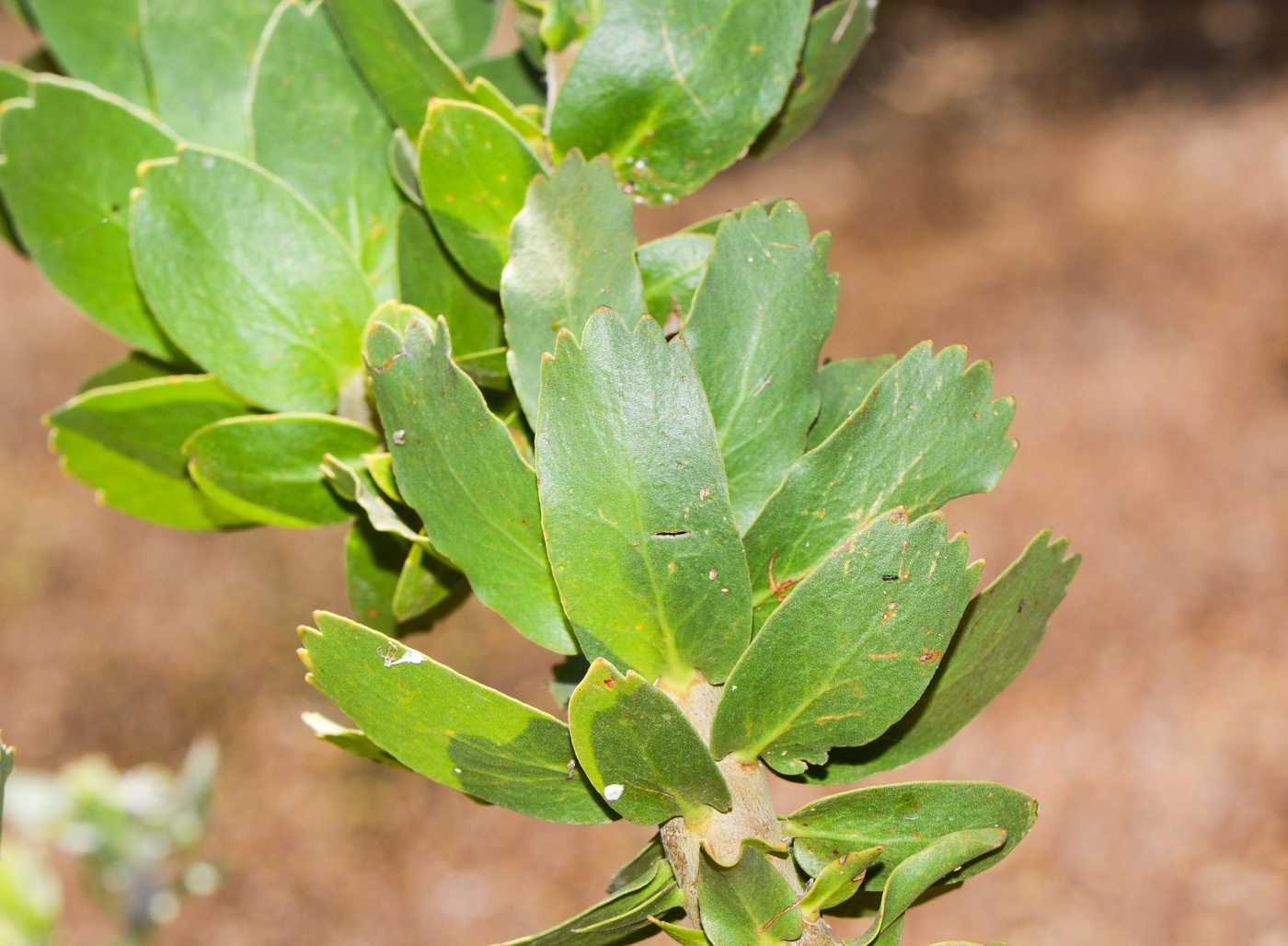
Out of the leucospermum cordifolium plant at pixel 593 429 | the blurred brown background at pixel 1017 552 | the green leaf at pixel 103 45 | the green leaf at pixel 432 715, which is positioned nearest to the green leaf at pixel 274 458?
the leucospermum cordifolium plant at pixel 593 429

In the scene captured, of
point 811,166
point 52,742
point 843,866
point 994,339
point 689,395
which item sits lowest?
point 52,742

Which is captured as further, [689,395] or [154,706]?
[154,706]

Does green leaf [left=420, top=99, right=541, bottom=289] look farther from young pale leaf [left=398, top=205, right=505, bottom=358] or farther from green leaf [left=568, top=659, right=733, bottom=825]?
green leaf [left=568, top=659, right=733, bottom=825]

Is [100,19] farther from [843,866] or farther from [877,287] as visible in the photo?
[877,287]

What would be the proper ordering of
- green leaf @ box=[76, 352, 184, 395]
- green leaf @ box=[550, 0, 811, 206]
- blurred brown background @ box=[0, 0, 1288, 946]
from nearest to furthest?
green leaf @ box=[550, 0, 811, 206], green leaf @ box=[76, 352, 184, 395], blurred brown background @ box=[0, 0, 1288, 946]

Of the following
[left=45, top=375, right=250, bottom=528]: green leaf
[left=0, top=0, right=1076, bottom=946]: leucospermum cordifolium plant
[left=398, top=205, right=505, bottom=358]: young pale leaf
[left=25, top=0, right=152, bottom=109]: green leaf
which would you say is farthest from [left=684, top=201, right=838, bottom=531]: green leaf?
[left=25, top=0, right=152, bottom=109]: green leaf

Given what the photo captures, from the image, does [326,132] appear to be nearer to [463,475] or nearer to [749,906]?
[463,475]

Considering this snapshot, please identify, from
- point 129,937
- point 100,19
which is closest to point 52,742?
point 129,937

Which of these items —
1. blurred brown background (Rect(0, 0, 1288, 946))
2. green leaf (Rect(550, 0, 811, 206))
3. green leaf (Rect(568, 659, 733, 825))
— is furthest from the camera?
blurred brown background (Rect(0, 0, 1288, 946))
